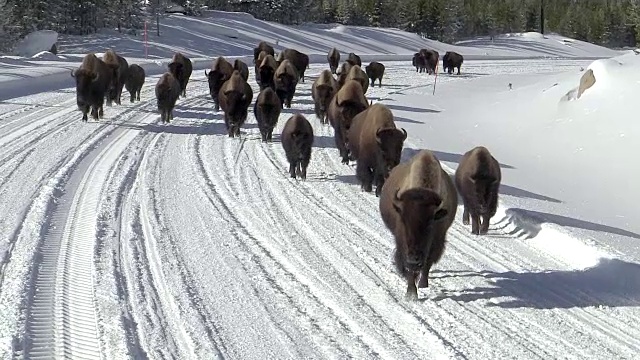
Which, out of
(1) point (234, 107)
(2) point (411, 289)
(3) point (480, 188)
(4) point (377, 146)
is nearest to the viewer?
(2) point (411, 289)

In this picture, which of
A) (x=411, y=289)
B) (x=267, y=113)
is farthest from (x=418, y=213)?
(x=267, y=113)

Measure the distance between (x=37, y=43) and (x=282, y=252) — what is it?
38725 mm

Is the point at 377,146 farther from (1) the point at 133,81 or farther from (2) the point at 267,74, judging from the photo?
(1) the point at 133,81

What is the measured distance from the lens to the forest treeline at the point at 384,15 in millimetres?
54406

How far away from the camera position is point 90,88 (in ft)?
61.2

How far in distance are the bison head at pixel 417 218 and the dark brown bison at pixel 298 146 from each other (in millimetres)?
6214

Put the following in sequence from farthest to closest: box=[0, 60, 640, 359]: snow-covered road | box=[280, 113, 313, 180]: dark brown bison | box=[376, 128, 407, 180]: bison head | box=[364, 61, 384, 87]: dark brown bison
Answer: box=[364, 61, 384, 87]: dark brown bison → box=[280, 113, 313, 180]: dark brown bison → box=[376, 128, 407, 180]: bison head → box=[0, 60, 640, 359]: snow-covered road

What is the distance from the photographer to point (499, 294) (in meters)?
7.69

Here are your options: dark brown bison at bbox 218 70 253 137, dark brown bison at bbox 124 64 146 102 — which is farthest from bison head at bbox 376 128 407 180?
dark brown bison at bbox 124 64 146 102

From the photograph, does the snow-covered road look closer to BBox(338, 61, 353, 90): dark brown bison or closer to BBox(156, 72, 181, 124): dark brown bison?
BBox(156, 72, 181, 124): dark brown bison

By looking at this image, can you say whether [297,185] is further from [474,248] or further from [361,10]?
[361,10]

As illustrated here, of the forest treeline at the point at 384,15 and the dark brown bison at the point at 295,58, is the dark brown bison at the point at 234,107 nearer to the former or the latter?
the dark brown bison at the point at 295,58

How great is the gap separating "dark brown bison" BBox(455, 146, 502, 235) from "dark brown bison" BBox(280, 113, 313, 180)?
367 cm

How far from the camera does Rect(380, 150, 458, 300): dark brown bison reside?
6.90m
